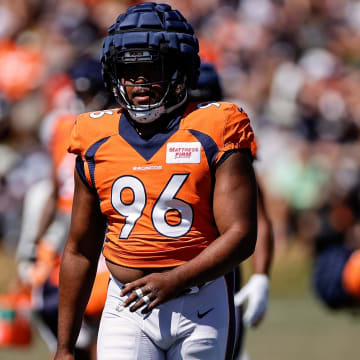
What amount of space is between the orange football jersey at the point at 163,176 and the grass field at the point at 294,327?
12.8 ft

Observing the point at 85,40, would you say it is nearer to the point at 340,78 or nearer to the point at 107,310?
the point at 340,78

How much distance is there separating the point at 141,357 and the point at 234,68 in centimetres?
872

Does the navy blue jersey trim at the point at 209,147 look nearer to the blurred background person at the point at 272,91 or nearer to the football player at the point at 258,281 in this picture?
the football player at the point at 258,281

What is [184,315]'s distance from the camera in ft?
9.29

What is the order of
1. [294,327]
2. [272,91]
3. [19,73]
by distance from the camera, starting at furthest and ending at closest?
[19,73] → [272,91] → [294,327]

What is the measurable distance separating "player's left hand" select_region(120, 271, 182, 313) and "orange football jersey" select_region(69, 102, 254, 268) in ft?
0.63

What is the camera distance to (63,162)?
4871 mm

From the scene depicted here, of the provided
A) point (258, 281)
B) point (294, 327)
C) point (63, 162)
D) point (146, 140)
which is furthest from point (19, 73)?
point (146, 140)

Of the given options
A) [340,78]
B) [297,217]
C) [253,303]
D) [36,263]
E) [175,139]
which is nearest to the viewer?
[175,139]

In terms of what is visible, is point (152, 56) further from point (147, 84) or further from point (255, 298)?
point (255, 298)

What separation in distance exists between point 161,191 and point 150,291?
374 mm

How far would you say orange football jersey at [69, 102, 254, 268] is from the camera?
278 centimetres

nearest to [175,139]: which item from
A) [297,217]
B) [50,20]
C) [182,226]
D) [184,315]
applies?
[182,226]

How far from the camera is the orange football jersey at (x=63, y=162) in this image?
4844 millimetres
